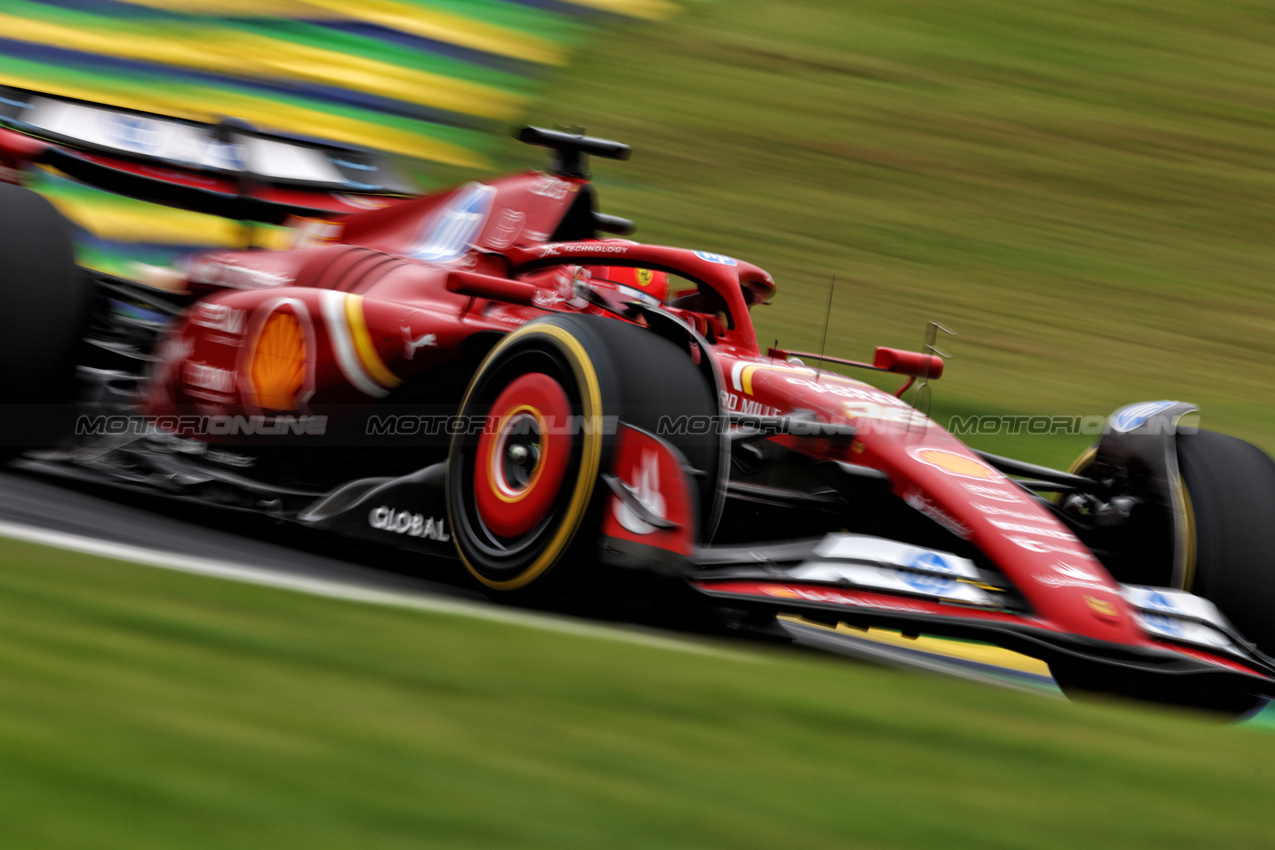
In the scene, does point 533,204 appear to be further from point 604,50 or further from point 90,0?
point 90,0

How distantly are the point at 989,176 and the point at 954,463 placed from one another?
8.70 metres

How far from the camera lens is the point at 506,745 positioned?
7.91ft

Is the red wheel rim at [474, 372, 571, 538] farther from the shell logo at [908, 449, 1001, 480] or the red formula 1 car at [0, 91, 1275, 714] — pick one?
the shell logo at [908, 449, 1001, 480]

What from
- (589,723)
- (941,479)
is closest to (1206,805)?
(589,723)

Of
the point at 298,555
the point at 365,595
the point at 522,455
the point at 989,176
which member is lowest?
the point at 298,555

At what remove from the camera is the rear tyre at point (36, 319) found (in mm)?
5176

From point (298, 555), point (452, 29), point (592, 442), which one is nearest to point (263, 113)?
point (452, 29)

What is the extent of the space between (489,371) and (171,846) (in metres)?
2.45

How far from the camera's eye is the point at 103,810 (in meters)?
1.97

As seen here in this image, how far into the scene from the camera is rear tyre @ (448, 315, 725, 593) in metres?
3.79

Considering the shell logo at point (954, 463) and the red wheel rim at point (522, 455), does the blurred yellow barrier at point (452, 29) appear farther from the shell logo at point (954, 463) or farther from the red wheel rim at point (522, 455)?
the shell logo at point (954, 463)

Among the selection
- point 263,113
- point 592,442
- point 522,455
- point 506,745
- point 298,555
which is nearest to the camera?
point 506,745

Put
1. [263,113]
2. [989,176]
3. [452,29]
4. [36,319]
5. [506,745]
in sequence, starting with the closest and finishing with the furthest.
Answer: [506,745]
[36,319]
[263,113]
[989,176]
[452,29]

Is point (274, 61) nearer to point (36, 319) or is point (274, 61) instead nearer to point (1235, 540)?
point (36, 319)
